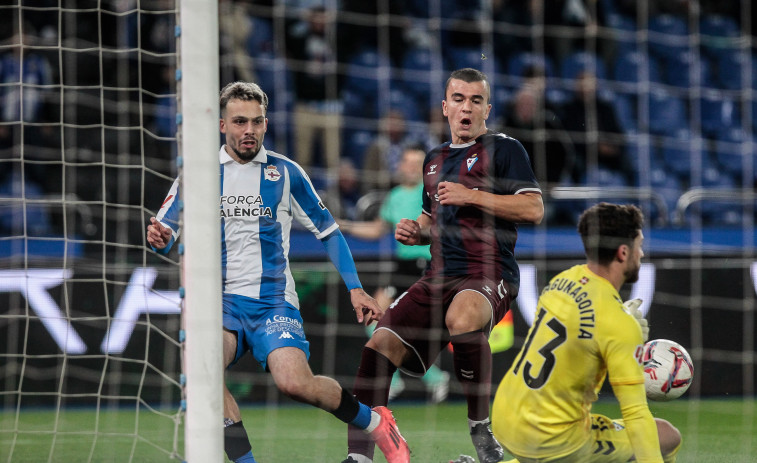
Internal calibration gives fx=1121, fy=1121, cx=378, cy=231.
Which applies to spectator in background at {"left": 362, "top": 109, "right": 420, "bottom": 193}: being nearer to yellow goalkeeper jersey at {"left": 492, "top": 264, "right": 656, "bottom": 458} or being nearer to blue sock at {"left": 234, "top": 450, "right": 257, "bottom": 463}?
blue sock at {"left": 234, "top": 450, "right": 257, "bottom": 463}

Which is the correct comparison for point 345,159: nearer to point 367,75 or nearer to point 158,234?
point 367,75

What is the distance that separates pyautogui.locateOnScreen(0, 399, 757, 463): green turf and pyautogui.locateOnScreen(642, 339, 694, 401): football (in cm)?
121

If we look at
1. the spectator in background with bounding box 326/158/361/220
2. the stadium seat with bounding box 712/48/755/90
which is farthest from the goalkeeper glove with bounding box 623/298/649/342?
the stadium seat with bounding box 712/48/755/90

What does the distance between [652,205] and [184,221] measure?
23.4ft

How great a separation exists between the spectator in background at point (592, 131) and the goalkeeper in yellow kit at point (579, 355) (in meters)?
6.08

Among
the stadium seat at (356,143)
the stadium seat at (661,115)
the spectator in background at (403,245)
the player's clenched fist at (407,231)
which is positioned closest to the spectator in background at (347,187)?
the stadium seat at (356,143)

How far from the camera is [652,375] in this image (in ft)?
14.5

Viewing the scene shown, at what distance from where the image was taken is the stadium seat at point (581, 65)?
10.9 m

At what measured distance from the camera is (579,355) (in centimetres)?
387

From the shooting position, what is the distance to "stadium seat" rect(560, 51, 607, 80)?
10.9m

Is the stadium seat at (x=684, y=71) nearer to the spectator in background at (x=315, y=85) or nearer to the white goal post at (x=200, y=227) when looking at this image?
the spectator in background at (x=315, y=85)

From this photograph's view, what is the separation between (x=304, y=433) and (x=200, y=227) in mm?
3242

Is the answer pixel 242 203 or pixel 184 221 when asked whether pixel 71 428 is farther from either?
pixel 184 221

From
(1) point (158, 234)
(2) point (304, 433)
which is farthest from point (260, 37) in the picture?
(1) point (158, 234)
